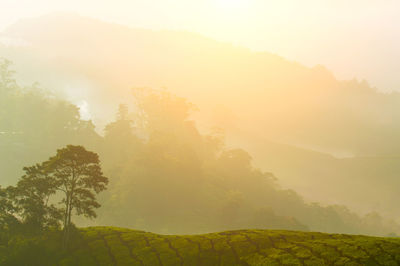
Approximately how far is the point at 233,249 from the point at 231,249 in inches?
6.5

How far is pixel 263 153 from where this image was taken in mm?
151125

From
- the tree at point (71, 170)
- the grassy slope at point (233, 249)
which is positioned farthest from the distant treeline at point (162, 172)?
the tree at point (71, 170)

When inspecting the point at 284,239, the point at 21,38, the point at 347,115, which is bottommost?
the point at 284,239

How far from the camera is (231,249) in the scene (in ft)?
70.6

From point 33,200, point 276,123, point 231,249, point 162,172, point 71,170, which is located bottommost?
point 231,249

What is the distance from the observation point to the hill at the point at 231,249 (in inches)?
700

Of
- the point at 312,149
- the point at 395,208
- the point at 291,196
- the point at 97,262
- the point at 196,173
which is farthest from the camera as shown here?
the point at 312,149

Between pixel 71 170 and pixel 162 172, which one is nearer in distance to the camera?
pixel 71 170

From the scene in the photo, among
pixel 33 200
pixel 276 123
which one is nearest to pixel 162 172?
pixel 33 200

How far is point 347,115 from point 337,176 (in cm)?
7037

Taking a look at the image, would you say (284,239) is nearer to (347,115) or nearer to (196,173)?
(196,173)

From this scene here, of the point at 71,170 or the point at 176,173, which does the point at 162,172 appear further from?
the point at 71,170

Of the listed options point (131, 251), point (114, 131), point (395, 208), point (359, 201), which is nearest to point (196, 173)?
point (114, 131)

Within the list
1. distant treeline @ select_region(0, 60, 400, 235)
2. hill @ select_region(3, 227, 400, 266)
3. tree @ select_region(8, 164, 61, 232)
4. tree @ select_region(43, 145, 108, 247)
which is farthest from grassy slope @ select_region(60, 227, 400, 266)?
distant treeline @ select_region(0, 60, 400, 235)
